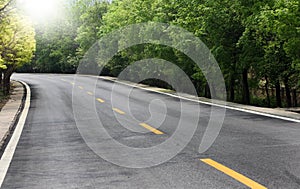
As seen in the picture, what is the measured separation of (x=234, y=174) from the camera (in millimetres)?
6016

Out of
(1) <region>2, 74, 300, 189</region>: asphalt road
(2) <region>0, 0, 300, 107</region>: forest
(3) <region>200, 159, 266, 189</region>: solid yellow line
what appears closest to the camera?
(3) <region>200, 159, 266, 189</region>: solid yellow line

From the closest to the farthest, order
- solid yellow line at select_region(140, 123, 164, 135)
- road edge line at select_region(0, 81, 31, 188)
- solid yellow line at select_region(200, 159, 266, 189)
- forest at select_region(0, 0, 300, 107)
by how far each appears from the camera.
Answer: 1. solid yellow line at select_region(200, 159, 266, 189)
2. road edge line at select_region(0, 81, 31, 188)
3. solid yellow line at select_region(140, 123, 164, 135)
4. forest at select_region(0, 0, 300, 107)

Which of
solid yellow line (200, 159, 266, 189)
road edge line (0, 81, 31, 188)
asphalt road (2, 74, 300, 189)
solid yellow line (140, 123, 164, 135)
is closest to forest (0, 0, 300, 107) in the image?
asphalt road (2, 74, 300, 189)

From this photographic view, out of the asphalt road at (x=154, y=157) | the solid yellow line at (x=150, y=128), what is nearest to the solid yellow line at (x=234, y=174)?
the asphalt road at (x=154, y=157)

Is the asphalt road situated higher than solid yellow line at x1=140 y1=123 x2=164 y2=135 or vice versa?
solid yellow line at x1=140 y1=123 x2=164 y2=135

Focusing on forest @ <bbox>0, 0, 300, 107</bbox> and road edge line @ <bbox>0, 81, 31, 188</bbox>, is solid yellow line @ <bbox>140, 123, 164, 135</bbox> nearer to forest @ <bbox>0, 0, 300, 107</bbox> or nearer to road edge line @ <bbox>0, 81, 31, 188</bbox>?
road edge line @ <bbox>0, 81, 31, 188</bbox>

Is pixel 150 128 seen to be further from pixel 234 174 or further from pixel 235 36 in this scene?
pixel 235 36

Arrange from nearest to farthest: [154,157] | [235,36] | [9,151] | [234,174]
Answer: [234,174] < [154,157] < [9,151] < [235,36]

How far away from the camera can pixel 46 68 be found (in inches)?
2997

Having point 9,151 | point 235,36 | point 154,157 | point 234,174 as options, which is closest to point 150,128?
point 154,157

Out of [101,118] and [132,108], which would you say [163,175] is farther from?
[132,108]

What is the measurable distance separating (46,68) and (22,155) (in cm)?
7036

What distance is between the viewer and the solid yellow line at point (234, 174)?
5.43 m

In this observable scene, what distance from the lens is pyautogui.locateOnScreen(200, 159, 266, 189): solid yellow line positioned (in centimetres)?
543
